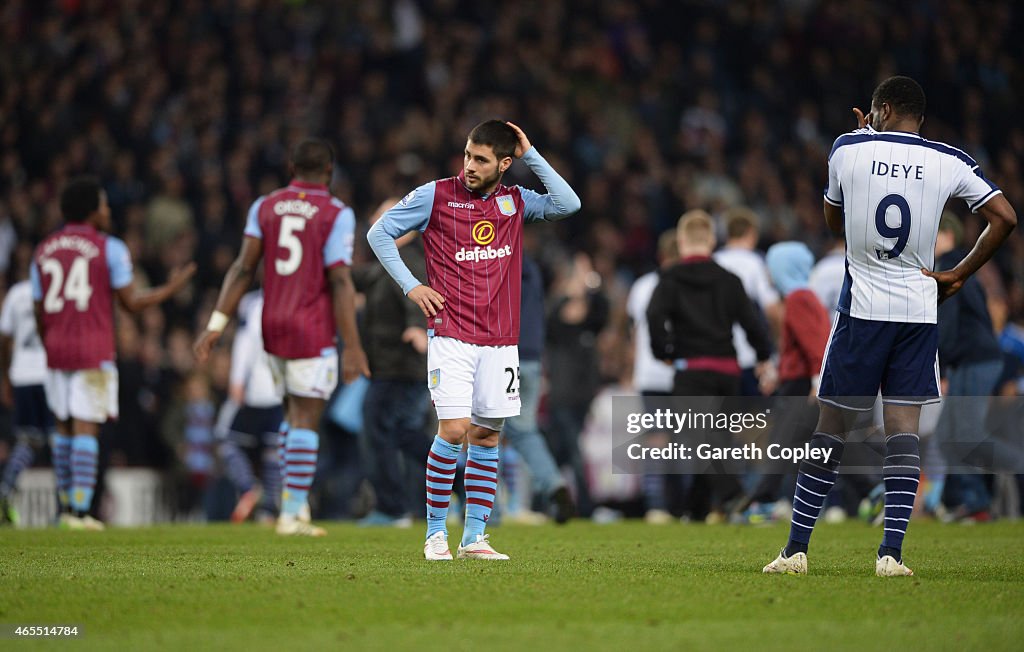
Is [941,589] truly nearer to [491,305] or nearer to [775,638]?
[775,638]

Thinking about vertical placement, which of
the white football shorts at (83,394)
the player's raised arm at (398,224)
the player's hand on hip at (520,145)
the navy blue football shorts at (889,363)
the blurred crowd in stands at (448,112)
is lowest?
the white football shorts at (83,394)

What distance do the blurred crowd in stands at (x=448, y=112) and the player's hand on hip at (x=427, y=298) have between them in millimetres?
9482

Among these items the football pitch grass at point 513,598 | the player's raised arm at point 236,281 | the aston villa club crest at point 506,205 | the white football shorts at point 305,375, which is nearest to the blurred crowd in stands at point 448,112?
the player's raised arm at point 236,281

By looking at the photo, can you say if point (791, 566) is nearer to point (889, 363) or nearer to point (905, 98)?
point (889, 363)

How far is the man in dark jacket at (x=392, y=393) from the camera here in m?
11.7

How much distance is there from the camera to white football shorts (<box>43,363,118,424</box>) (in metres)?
10.9

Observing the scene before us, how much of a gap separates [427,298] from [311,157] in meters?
3.19

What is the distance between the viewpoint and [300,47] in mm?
21953

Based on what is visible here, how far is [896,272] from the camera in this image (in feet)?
21.3

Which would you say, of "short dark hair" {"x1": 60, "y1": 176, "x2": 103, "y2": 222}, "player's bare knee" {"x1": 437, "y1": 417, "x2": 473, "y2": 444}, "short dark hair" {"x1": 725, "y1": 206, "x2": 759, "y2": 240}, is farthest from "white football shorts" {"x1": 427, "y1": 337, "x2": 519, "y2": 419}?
"short dark hair" {"x1": 725, "y1": 206, "x2": 759, "y2": 240}

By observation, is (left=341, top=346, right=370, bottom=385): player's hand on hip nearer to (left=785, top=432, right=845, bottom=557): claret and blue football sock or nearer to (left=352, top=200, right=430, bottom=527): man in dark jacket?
(left=352, top=200, right=430, bottom=527): man in dark jacket

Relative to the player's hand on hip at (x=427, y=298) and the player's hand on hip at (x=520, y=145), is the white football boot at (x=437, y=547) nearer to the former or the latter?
the player's hand on hip at (x=427, y=298)

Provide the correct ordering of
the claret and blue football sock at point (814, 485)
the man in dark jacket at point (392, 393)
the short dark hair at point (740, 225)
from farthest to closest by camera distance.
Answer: the short dark hair at point (740, 225) < the man in dark jacket at point (392, 393) < the claret and blue football sock at point (814, 485)

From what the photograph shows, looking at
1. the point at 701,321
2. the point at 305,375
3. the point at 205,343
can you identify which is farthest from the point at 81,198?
the point at 701,321
